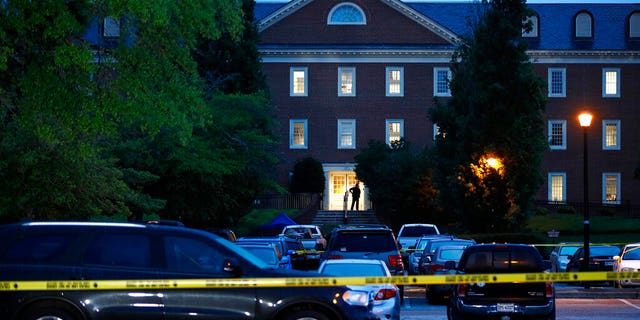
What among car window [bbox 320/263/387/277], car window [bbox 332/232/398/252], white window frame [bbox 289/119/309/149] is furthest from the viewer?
white window frame [bbox 289/119/309/149]

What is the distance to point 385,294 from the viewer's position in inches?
695

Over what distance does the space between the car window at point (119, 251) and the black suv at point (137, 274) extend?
Answer: 0.04ft

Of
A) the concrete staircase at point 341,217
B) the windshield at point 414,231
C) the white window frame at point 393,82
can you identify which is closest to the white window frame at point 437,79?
the white window frame at point 393,82

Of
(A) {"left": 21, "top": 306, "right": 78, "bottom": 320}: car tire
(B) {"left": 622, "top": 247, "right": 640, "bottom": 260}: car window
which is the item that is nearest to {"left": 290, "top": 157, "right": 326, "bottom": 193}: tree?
(B) {"left": 622, "top": 247, "right": 640, "bottom": 260}: car window

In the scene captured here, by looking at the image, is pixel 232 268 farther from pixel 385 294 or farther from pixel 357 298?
pixel 385 294

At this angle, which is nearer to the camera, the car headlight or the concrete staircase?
the car headlight

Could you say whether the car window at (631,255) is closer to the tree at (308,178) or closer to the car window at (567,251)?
the car window at (567,251)

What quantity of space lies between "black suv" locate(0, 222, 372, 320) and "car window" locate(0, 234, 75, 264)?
1 cm

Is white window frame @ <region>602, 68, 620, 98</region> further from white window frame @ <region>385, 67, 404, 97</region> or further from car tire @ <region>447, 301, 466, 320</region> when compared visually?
car tire @ <region>447, 301, 466, 320</region>

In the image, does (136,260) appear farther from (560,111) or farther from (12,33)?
(560,111)

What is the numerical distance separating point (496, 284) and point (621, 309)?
807cm

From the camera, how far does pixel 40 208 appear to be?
29891 millimetres

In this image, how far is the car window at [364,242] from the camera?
84.6ft

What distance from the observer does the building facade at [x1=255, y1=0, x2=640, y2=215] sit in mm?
72375
